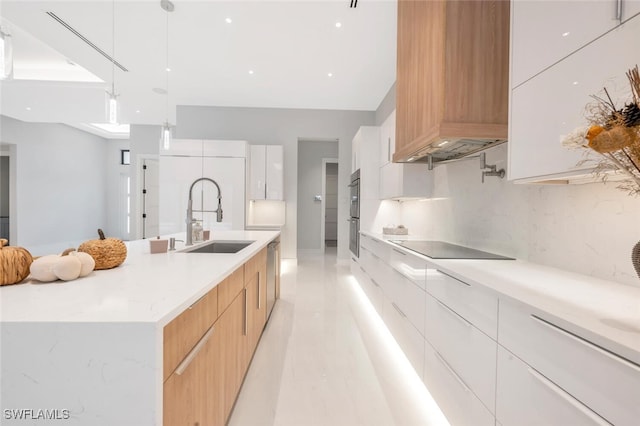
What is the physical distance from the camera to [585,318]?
0.77 m

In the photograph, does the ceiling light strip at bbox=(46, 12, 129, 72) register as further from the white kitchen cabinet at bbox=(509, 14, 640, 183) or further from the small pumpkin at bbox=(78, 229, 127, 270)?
the white kitchen cabinet at bbox=(509, 14, 640, 183)

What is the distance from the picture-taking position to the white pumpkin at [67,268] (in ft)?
3.10

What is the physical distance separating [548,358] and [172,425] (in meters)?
1.11

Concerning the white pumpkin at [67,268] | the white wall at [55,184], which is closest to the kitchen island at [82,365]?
the white pumpkin at [67,268]

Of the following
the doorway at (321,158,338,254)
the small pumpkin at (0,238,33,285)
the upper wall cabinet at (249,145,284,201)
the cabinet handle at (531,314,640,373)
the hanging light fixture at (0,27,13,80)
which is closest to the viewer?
the cabinet handle at (531,314,640,373)

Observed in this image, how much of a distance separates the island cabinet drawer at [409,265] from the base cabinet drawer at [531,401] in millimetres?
717

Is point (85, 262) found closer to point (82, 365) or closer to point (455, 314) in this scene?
point (82, 365)

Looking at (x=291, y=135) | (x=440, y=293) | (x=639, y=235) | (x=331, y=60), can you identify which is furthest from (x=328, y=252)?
(x=639, y=235)

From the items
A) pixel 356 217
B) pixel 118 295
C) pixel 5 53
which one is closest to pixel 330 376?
pixel 118 295

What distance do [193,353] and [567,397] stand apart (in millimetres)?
1102

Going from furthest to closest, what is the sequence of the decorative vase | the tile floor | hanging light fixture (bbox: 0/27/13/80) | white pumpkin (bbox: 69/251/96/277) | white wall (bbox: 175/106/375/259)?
white wall (bbox: 175/106/375/259) → the tile floor → hanging light fixture (bbox: 0/27/13/80) → white pumpkin (bbox: 69/251/96/277) → the decorative vase

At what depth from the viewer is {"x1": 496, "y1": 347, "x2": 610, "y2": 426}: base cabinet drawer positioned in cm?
75

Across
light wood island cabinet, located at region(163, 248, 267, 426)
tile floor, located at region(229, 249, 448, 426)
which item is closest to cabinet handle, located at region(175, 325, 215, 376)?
light wood island cabinet, located at region(163, 248, 267, 426)

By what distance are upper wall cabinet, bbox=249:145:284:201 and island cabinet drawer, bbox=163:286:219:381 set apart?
4.57 metres
